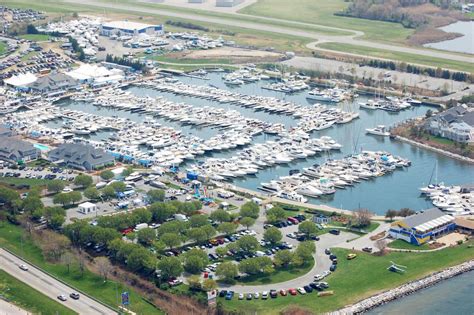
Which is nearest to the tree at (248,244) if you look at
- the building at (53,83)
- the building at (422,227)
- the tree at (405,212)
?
the building at (422,227)

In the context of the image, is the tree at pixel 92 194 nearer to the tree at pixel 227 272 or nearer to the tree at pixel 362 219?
the tree at pixel 227 272

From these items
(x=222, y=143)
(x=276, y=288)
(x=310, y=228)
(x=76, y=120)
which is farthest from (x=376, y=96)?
(x=276, y=288)

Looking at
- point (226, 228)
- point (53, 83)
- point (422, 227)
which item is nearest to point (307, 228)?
point (226, 228)

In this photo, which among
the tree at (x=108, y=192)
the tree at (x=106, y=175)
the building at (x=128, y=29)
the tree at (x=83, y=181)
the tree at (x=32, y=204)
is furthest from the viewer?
the building at (x=128, y=29)

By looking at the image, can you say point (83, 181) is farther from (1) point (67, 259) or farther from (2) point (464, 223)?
(2) point (464, 223)

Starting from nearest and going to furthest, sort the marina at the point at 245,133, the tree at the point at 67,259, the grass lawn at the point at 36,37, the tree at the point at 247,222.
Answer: the tree at the point at 67,259
the tree at the point at 247,222
the marina at the point at 245,133
the grass lawn at the point at 36,37

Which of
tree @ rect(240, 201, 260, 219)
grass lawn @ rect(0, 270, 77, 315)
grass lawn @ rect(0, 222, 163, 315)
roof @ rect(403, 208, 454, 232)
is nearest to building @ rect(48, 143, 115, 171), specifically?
grass lawn @ rect(0, 222, 163, 315)
